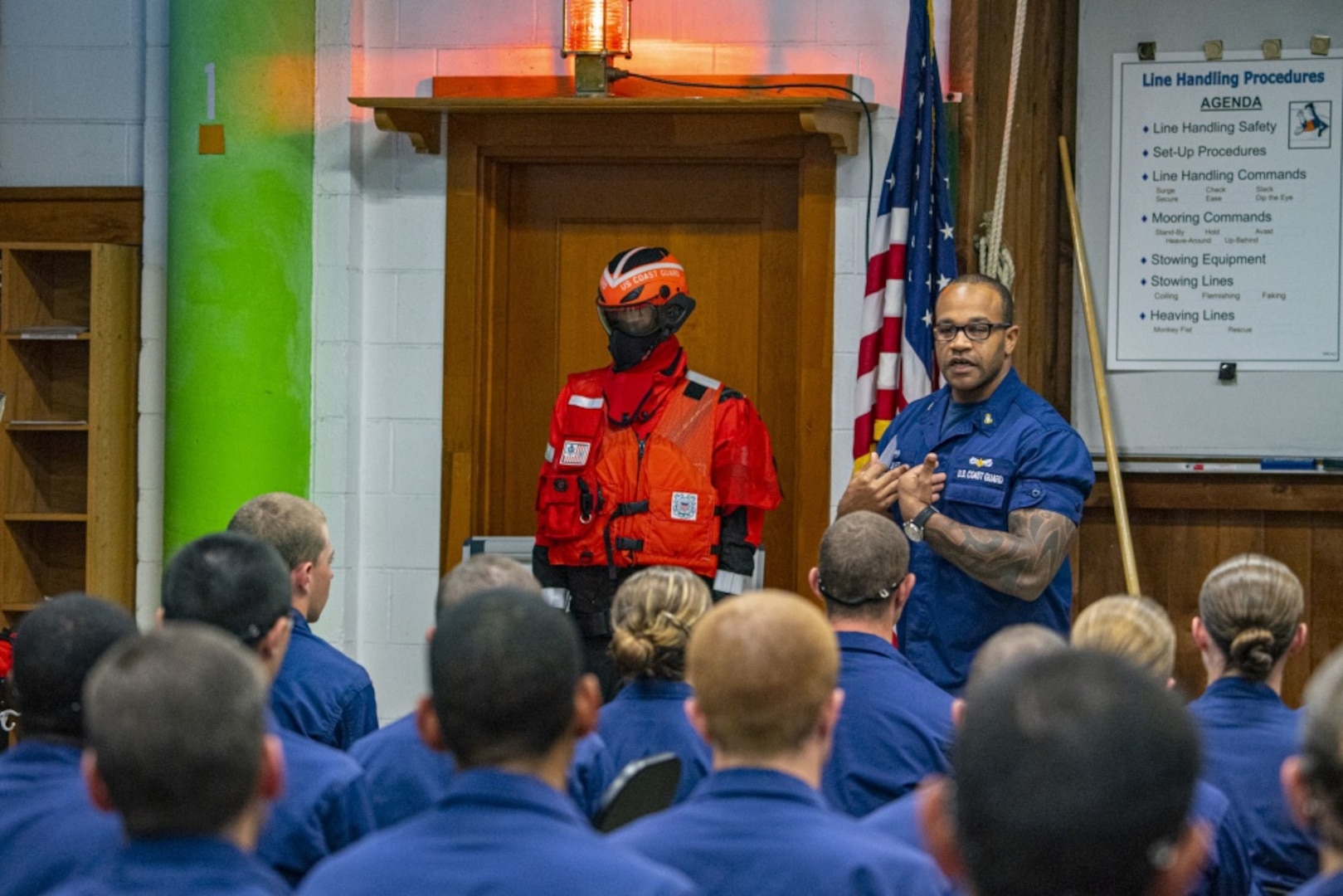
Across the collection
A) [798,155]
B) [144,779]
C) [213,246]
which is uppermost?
[798,155]

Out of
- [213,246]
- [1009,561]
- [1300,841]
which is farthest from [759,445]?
[1300,841]

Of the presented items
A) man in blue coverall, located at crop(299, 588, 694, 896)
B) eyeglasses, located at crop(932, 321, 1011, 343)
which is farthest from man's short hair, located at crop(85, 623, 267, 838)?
eyeglasses, located at crop(932, 321, 1011, 343)

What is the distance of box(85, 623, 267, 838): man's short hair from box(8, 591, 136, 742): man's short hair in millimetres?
640

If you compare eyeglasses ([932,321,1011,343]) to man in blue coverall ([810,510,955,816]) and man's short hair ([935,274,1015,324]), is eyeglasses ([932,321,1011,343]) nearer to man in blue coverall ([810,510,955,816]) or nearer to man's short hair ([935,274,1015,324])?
man's short hair ([935,274,1015,324])

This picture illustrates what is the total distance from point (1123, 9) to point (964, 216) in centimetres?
83

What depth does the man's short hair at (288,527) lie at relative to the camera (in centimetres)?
320

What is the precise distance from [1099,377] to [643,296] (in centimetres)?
143

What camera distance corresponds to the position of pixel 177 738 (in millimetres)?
1463

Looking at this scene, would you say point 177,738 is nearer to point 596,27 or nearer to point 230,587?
point 230,587

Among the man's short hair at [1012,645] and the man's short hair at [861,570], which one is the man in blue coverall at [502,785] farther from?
the man's short hair at [861,570]

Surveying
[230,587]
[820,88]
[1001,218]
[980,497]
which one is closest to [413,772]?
[230,587]

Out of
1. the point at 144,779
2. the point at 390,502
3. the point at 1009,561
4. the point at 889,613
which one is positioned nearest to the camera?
the point at 144,779

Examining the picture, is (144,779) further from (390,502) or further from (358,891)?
(390,502)

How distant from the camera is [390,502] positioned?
534 centimetres
